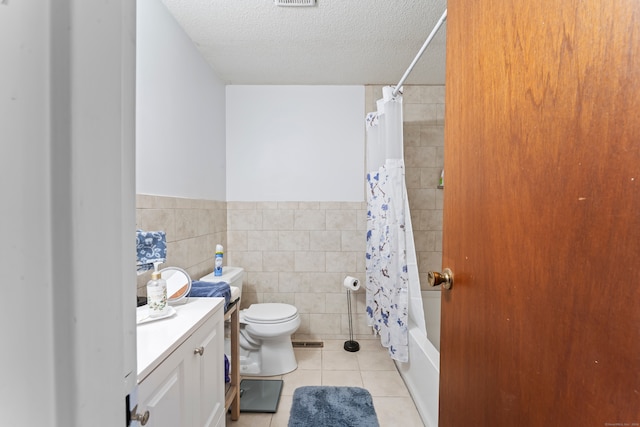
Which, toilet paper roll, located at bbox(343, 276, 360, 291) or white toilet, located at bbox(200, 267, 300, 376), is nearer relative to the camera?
white toilet, located at bbox(200, 267, 300, 376)

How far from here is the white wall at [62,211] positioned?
235 mm

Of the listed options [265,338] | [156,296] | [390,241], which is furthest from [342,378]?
[156,296]

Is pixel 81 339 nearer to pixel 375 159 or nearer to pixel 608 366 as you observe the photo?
pixel 608 366

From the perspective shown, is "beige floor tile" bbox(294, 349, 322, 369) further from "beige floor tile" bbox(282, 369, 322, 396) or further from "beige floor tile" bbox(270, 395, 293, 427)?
"beige floor tile" bbox(270, 395, 293, 427)

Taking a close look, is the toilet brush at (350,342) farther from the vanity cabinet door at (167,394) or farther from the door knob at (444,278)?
the door knob at (444,278)

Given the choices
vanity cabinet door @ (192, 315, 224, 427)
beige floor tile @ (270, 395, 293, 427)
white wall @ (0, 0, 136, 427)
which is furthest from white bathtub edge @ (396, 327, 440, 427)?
white wall @ (0, 0, 136, 427)

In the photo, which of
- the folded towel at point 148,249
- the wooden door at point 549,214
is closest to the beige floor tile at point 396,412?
the wooden door at point 549,214

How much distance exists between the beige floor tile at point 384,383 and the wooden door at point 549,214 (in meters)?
1.27

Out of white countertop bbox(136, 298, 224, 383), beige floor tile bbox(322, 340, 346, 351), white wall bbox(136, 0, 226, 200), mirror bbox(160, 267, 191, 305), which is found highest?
white wall bbox(136, 0, 226, 200)

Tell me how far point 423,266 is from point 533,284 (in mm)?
2183

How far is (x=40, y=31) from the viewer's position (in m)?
0.24

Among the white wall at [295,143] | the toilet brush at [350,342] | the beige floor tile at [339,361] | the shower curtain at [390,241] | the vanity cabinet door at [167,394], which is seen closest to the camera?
the vanity cabinet door at [167,394]

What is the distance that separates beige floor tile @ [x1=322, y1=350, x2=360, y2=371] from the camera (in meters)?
2.12

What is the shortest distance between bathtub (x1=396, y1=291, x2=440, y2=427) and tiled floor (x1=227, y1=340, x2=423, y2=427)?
0.22 feet
